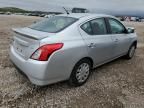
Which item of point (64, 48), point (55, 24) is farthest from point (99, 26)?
point (64, 48)

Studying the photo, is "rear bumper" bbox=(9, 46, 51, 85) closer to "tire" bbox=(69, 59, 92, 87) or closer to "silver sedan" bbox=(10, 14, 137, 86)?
"silver sedan" bbox=(10, 14, 137, 86)

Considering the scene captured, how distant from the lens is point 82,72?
418 cm

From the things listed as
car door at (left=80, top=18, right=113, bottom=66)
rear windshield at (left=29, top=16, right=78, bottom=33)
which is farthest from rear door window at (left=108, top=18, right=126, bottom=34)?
rear windshield at (left=29, top=16, right=78, bottom=33)

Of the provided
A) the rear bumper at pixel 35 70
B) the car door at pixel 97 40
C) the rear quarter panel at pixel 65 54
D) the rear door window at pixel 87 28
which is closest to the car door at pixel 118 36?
the car door at pixel 97 40

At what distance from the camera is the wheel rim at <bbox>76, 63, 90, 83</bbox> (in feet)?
13.4

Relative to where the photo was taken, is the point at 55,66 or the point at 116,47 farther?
the point at 116,47

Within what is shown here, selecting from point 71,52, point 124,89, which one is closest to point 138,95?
point 124,89

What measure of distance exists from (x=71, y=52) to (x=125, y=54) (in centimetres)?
311

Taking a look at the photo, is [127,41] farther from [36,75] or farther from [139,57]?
[36,75]

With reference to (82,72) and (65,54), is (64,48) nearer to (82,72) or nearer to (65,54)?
(65,54)

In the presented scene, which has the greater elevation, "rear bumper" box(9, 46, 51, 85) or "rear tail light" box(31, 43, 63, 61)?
"rear tail light" box(31, 43, 63, 61)

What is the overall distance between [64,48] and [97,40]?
1132 mm

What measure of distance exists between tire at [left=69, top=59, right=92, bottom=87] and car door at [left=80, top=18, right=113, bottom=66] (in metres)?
0.23

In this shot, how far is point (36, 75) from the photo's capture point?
11.1 feet
